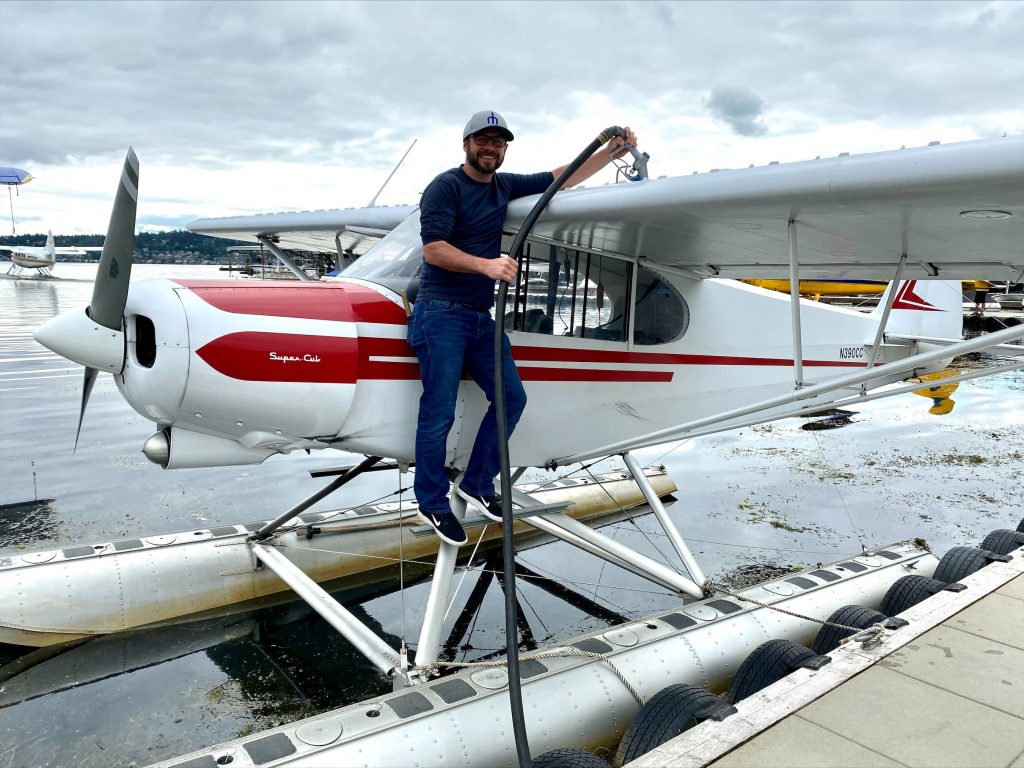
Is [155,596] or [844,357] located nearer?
[155,596]

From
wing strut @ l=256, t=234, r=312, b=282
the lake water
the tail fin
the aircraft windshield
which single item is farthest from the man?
the tail fin

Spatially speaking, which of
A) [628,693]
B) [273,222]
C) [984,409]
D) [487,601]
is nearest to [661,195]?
[628,693]

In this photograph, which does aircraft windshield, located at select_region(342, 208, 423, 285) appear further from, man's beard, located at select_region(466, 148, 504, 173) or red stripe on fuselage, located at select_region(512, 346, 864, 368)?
red stripe on fuselage, located at select_region(512, 346, 864, 368)

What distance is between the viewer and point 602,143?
345 cm

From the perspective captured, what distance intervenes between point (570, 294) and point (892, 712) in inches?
97.6

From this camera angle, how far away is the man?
3250mm

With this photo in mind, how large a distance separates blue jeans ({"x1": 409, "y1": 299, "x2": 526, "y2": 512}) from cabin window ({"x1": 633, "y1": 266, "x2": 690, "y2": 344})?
1.26m

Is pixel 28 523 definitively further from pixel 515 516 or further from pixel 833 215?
pixel 833 215

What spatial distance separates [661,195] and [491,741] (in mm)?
2442

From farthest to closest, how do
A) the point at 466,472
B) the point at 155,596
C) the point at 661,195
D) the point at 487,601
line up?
the point at 487,601 < the point at 155,596 < the point at 466,472 < the point at 661,195

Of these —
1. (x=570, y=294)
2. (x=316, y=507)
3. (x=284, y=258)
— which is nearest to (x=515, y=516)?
(x=570, y=294)

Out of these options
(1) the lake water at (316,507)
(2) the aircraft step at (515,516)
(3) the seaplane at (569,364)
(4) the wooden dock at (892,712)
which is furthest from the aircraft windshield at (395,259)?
(4) the wooden dock at (892,712)

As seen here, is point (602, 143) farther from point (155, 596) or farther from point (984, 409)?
point (984, 409)

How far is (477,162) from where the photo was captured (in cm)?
334
